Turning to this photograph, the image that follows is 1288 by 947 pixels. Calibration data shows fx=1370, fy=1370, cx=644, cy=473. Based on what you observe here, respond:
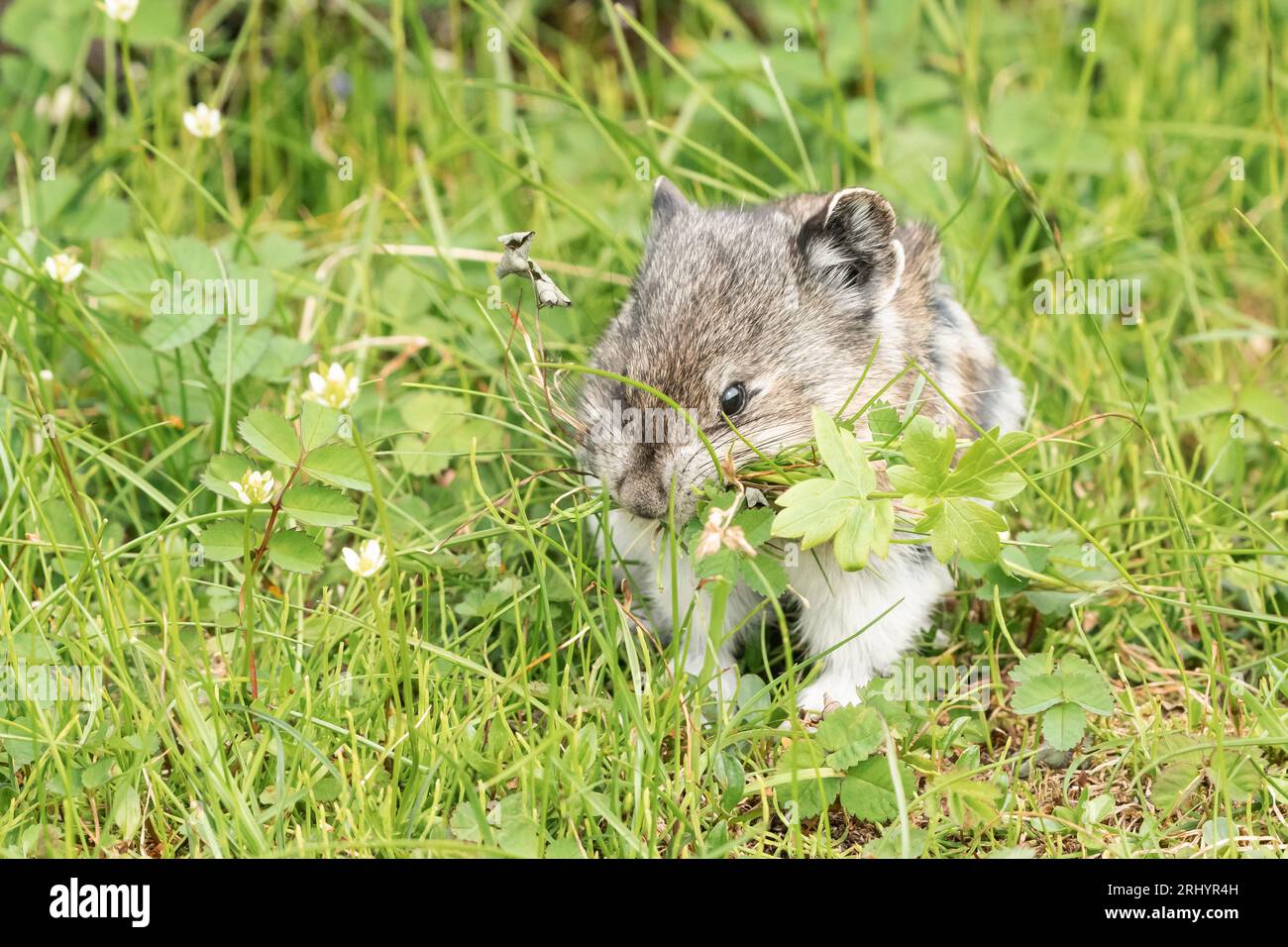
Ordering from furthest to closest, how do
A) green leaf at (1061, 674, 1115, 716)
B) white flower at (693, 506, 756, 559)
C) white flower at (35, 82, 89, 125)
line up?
1. white flower at (35, 82, 89, 125)
2. green leaf at (1061, 674, 1115, 716)
3. white flower at (693, 506, 756, 559)

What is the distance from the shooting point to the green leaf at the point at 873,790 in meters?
4.25

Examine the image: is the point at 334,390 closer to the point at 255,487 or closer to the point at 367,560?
the point at 255,487

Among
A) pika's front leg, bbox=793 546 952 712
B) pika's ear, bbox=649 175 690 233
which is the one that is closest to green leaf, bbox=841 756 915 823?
pika's front leg, bbox=793 546 952 712

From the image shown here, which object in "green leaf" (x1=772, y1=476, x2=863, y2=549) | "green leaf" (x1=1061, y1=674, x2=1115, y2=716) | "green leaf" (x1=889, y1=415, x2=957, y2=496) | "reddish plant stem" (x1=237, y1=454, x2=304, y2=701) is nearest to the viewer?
"green leaf" (x1=772, y1=476, x2=863, y2=549)

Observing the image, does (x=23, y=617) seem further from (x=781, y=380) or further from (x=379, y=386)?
(x=781, y=380)

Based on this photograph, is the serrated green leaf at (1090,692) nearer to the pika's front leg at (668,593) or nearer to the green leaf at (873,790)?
the green leaf at (873,790)

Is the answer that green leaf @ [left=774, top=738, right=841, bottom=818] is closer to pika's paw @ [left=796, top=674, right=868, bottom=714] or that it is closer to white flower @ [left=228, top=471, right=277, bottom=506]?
pika's paw @ [left=796, top=674, right=868, bottom=714]

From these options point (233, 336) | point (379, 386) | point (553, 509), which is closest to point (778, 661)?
point (553, 509)

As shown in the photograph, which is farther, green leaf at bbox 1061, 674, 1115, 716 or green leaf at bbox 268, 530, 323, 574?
green leaf at bbox 268, 530, 323, 574

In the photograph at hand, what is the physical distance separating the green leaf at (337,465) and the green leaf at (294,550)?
0.21 metres

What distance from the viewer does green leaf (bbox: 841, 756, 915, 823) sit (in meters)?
4.25

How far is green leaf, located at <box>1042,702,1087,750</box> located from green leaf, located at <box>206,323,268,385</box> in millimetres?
3382

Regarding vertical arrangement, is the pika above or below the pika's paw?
above

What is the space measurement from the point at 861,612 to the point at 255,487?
2.12 metres
